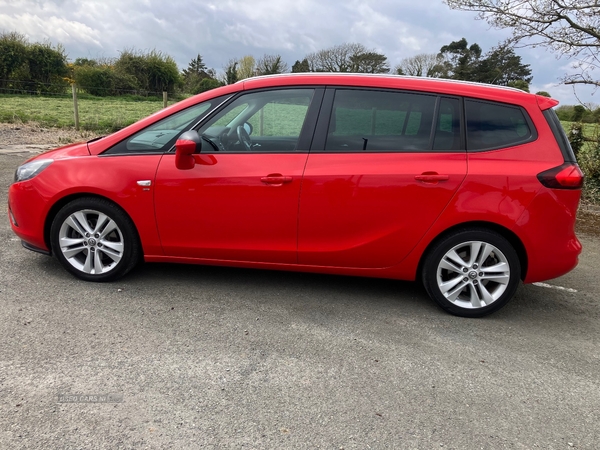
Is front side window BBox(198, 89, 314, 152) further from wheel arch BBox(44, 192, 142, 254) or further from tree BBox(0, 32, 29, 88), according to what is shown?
tree BBox(0, 32, 29, 88)

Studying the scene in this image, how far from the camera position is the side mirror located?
11.4 feet

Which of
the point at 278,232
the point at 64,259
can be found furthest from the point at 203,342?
the point at 64,259

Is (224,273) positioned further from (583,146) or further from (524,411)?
(583,146)

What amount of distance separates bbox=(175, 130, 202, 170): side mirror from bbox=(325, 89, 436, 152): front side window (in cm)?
97

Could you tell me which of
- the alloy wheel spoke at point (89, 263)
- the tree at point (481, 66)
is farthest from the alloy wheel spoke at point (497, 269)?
the tree at point (481, 66)

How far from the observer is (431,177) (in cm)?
345

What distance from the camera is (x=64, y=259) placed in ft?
12.7

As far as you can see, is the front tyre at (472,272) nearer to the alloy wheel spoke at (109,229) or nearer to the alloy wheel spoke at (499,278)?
the alloy wheel spoke at (499,278)

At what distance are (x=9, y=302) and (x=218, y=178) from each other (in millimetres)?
1740

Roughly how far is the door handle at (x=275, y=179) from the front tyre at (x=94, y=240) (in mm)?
1162

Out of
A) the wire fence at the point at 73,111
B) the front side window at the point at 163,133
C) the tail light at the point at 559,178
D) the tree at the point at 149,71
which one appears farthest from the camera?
the tree at the point at 149,71

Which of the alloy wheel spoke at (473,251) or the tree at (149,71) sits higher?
the tree at (149,71)

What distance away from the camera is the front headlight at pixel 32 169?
385cm

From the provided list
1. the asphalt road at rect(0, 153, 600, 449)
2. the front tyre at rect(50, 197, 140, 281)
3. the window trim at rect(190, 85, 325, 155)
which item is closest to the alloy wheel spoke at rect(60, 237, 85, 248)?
the front tyre at rect(50, 197, 140, 281)
